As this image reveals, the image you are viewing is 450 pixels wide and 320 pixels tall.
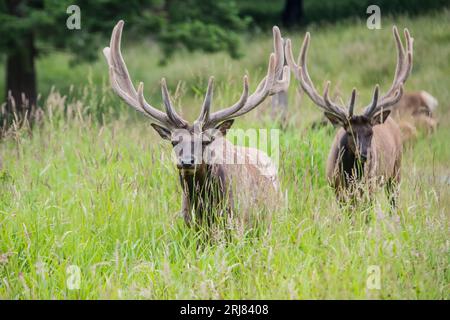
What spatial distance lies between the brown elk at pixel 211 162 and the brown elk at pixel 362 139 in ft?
2.51

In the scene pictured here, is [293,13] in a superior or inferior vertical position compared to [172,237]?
superior

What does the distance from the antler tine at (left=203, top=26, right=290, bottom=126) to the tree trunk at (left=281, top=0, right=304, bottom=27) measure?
51.2ft

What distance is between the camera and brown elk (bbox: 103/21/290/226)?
5.55 metres

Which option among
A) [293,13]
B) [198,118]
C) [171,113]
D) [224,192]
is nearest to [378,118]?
[224,192]

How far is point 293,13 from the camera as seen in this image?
21922 millimetres

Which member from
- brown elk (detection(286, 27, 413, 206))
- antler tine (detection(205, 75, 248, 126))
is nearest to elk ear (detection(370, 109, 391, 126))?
brown elk (detection(286, 27, 413, 206))

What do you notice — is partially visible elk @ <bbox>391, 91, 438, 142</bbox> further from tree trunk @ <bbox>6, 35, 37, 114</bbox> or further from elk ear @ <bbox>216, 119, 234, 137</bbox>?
tree trunk @ <bbox>6, 35, 37, 114</bbox>

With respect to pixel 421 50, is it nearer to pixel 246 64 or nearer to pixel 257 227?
pixel 246 64

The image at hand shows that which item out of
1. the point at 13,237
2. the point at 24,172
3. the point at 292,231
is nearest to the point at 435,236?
the point at 292,231

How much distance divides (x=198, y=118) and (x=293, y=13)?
1682cm

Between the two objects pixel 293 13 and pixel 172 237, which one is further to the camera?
pixel 293 13

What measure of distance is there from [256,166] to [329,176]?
2.73ft

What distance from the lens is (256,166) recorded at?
21.2 feet

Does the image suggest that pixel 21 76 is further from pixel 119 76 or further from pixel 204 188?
pixel 204 188
